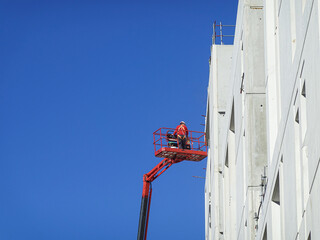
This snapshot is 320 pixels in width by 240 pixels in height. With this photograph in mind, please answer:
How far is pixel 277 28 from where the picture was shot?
24875 millimetres

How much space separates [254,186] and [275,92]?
4902 mm

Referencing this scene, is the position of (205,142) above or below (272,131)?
above

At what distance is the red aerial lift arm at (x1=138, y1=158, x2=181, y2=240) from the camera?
54.9 metres

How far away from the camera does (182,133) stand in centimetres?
5238

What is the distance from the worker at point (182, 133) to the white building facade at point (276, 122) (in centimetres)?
1228

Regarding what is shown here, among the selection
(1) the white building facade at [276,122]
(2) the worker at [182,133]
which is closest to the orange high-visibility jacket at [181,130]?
(2) the worker at [182,133]

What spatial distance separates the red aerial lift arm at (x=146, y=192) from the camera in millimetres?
54900

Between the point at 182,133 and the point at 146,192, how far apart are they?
553 centimetres

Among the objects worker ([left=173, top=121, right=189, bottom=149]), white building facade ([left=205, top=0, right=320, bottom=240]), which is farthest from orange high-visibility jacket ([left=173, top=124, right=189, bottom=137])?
white building facade ([left=205, top=0, right=320, bottom=240])

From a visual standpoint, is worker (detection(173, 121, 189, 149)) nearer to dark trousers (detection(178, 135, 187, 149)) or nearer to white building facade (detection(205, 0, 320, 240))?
dark trousers (detection(178, 135, 187, 149))

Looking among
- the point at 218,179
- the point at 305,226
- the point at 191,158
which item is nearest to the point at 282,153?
the point at 305,226

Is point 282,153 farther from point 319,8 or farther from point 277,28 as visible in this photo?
point 319,8

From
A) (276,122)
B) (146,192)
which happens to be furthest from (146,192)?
(276,122)

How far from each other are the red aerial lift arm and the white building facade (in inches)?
607
